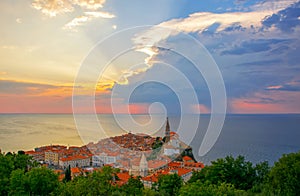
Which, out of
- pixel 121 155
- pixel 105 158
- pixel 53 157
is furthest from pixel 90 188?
pixel 53 157

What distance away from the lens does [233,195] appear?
260 inches

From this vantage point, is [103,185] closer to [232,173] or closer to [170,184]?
[170,184]

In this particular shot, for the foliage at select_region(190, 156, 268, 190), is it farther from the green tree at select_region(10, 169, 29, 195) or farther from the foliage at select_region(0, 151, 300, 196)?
the green tree at select_region(10, 169, 29, 195)

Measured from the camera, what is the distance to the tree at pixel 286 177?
773 cm

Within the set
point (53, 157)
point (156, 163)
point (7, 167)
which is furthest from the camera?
point (53, 157)

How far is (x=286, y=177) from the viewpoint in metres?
8.15

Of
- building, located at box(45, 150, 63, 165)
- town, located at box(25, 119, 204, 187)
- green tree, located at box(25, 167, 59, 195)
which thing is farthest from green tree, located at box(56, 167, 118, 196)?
building, located at box(45, 150, 63, 165)

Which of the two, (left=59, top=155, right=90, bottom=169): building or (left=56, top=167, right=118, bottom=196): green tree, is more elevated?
(left=56, top=167, right=118, bottom=196): green tree

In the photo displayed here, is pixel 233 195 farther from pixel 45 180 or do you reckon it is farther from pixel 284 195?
pixel 45 180

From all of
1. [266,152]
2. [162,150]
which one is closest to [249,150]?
[266,152]

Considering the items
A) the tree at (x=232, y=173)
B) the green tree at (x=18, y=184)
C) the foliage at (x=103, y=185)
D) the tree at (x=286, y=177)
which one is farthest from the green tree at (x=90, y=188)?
the tree at (x=286, y=177)

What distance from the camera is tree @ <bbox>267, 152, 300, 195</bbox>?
7734 millimetres

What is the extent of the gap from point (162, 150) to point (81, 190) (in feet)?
67.7

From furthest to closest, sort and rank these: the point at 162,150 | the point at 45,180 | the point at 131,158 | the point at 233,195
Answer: the point at 162,150 → the point at 131,158 → the point at 45,180 → the point at 233,195
